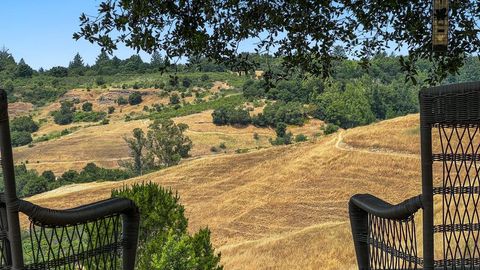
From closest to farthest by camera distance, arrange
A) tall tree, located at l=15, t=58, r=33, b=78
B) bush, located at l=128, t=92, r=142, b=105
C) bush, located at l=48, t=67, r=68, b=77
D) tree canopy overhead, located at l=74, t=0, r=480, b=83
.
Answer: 1. tree canopy overhead, located at l=74, t=0, r=480, b=83
2. bush, located at l=128, t=92, r=142, b=105
3. tall tree, located at l=15, t=58, r=33, b=78
4. bush, located at l=48, t=67, r=68, b=77

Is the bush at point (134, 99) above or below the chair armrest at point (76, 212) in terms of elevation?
below

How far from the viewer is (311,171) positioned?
69.8 ft

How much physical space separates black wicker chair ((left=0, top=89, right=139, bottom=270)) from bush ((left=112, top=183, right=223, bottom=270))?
556 centimetres

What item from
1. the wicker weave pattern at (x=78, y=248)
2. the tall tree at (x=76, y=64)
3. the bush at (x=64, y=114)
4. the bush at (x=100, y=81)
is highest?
the tall tree at (x=76, y=64)

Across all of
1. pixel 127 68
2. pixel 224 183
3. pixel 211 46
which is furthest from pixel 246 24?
pixel 127 68

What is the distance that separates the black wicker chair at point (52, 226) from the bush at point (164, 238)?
18.2 feet

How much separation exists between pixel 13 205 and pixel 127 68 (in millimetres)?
53392

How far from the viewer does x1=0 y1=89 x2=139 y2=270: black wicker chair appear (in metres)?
1.34

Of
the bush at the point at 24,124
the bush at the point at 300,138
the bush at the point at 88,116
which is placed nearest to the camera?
the bush at the point at 300,138

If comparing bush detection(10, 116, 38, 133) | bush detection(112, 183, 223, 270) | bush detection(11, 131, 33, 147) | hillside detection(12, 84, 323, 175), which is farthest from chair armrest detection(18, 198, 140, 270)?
bush detection(10, 116, 38, 133)

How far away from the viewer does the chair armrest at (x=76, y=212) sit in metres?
1.40

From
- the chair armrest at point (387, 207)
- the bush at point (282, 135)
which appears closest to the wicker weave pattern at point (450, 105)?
the chair armrest at point (387, 207)

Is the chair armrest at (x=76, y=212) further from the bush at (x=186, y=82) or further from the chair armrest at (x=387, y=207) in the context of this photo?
the bush at (x=186, y=82)

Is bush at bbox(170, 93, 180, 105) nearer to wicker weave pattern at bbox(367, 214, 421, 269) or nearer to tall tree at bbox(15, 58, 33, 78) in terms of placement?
tall tree at bbox(15, 58, 33, 78)
